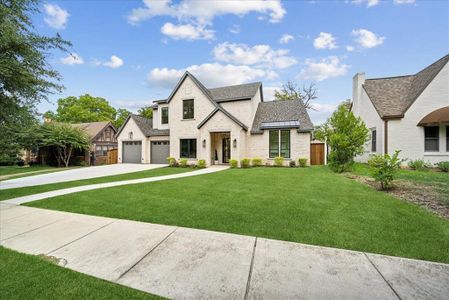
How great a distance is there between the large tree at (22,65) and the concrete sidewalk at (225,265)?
5.08m

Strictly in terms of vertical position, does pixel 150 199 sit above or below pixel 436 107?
below

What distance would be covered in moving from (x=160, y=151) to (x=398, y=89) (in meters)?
21.4

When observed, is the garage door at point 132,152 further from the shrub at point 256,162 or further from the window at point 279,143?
the window at point 279,143

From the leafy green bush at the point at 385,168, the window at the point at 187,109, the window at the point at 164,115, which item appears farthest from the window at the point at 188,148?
the leafy green bush at the point at 385,168

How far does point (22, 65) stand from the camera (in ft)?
21.6

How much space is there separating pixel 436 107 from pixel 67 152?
33.9 meters

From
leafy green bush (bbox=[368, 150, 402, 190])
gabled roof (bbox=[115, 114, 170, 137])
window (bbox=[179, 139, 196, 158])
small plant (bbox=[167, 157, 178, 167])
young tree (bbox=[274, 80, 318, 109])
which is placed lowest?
small plant (bbox=[167, 157, 178, 167])

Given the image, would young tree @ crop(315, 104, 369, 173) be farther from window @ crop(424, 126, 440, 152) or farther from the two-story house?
window @ crop(424, 126, 440, 152)

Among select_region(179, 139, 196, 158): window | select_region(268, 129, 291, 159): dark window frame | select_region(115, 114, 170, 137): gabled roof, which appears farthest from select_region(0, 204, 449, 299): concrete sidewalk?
select_region(115, 114, 170, 137): gabled roof

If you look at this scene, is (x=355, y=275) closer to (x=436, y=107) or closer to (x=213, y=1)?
(x=213, y=1)

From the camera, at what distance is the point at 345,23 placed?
12.2 meters

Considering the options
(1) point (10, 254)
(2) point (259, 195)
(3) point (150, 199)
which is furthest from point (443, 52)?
(1) point (10, 254)

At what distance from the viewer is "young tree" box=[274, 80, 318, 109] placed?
111 ft

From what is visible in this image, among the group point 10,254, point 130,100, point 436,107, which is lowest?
point 10,254
